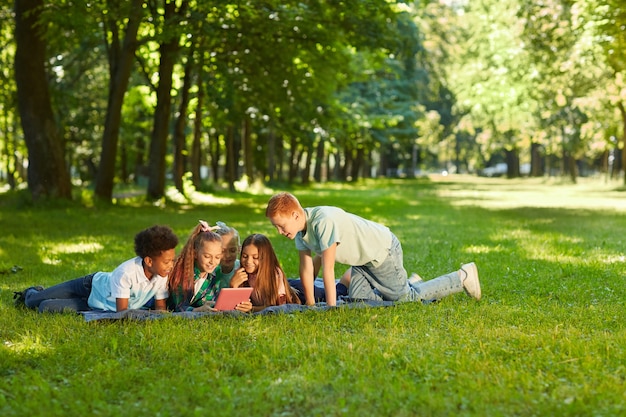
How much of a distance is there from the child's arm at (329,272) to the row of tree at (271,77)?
Answer: 1225cm

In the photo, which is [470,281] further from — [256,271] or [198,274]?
[198,274]

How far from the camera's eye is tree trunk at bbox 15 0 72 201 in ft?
73.6

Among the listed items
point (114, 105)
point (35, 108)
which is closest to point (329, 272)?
point (35, 108)

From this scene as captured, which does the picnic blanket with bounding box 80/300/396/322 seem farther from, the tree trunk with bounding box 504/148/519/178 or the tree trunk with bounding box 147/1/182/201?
the tree trunk with bounding box 504/148/519/178

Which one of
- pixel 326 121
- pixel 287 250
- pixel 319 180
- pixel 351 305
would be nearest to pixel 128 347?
pixel 351 305

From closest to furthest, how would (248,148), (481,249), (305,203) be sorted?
1. (481,249)
2. (305,203)
3. (248,148)

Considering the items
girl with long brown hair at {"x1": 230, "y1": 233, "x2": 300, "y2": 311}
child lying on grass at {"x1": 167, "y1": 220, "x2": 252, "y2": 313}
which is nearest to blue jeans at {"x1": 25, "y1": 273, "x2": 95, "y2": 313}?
child lying on grass at {"x1": 167, "y1": 220, "x2": 252, "y2": 313}

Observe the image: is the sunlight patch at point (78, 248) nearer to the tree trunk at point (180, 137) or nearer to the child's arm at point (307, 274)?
the child's arm at point (307, 274)

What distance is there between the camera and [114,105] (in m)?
23.9

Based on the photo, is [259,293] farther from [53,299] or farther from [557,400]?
[557,400]

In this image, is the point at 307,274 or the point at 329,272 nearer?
the point at 329,272

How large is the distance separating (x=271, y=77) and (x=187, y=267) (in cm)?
1829

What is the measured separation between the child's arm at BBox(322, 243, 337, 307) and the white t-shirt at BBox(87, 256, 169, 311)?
1481mm

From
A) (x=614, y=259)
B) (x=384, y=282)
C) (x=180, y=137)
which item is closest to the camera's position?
(x=384, y=282)
